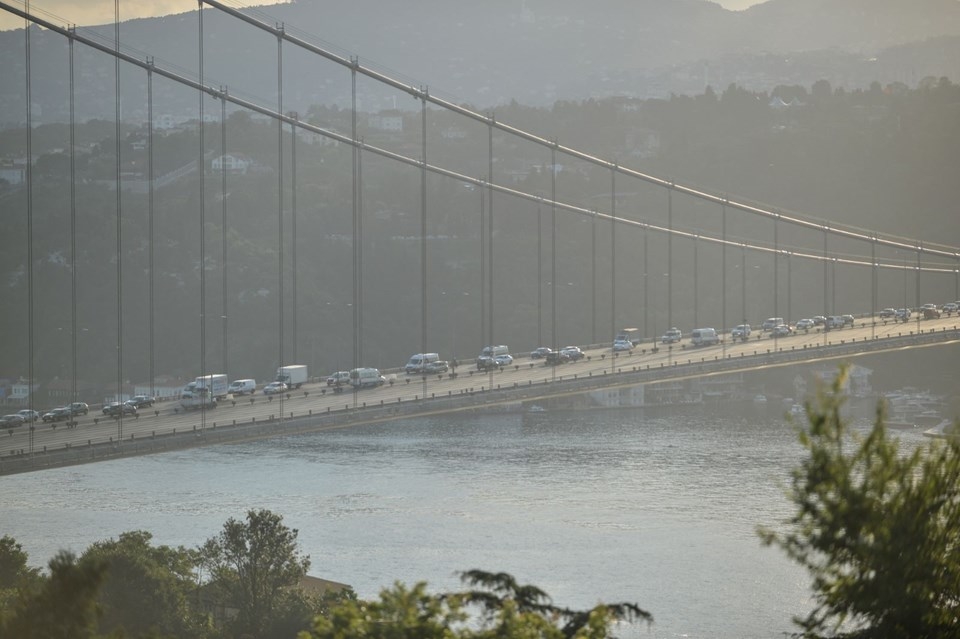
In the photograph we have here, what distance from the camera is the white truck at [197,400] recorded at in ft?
49.5

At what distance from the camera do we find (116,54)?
536 inches

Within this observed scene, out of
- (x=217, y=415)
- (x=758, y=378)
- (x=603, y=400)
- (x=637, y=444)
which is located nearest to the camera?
(x=217, y=415)

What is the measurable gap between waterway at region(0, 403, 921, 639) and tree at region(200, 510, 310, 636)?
1316 millimetres

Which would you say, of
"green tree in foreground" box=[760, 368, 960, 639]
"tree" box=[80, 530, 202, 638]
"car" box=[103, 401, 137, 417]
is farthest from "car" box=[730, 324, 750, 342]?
"green tree in foreground" box=[760, 368, 960, 639]

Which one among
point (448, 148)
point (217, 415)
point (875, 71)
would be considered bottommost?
point (217, 415)

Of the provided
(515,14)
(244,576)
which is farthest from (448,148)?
(515,14)

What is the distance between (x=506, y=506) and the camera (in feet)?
57.7

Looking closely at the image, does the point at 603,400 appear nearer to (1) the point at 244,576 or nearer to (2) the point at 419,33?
(1) the point at 244,576

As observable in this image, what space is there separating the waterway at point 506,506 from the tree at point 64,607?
6262 millimetres

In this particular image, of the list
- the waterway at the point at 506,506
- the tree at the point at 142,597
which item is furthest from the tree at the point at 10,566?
the waterway at the point at 506,506

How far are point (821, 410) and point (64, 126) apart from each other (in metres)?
41.8

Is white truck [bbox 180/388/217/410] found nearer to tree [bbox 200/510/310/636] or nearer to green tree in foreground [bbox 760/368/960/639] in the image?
tree [bbox 200/510/310/636]

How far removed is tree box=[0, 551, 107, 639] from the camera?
4777 millimetres

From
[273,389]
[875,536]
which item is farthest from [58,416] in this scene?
[875,536]
